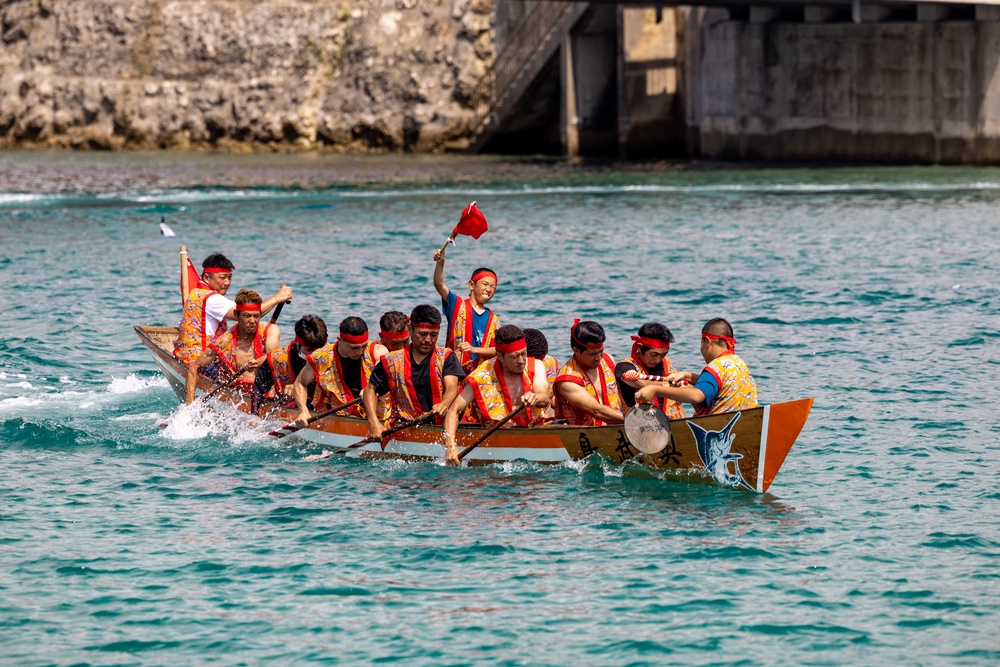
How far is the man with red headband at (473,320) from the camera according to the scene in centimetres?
1667

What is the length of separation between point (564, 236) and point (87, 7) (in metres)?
40.2

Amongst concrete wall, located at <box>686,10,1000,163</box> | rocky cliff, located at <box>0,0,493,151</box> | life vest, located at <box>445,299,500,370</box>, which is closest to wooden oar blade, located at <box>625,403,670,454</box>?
life vest, located at <box>445,299,500,370</box>

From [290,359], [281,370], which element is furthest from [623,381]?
[281,370]

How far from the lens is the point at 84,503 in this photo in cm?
1469

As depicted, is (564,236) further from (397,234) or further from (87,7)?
(87,7)

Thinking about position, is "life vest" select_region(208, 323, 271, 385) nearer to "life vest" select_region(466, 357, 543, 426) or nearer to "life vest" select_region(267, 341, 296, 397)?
"life vest" select_region(267, 341, 296, 397)

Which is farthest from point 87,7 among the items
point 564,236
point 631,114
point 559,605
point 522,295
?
point 559,605

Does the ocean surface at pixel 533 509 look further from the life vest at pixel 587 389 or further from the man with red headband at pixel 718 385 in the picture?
the man with red headband at pixel 718 385

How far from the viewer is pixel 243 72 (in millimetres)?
65500

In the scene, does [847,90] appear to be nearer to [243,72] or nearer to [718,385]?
[243,72]

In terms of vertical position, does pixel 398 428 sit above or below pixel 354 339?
below

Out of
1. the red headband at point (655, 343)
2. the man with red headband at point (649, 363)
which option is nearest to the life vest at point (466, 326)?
the man with red headband at point (649, 363)

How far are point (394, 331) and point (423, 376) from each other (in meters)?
0.60

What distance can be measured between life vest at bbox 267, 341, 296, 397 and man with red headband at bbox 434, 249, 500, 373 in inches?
78.0
